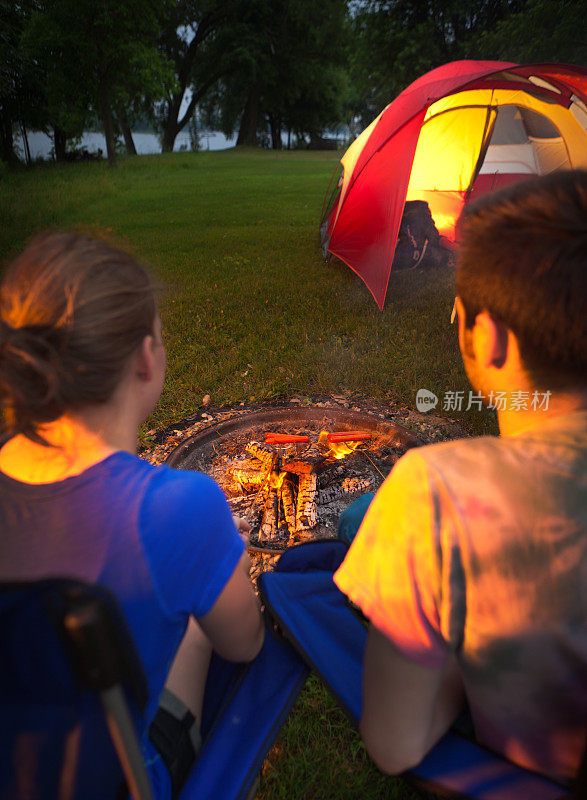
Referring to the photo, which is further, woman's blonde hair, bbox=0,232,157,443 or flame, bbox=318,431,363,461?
flame, bbox=318,431,363,461

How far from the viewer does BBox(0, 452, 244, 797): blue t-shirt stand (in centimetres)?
90

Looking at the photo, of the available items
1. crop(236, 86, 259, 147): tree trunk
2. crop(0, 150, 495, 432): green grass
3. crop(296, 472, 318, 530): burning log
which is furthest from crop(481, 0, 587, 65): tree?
crop(236, 86, 259, 147): tree trunk

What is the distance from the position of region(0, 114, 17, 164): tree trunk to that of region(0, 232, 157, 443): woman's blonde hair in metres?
23.4

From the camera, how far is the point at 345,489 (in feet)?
9.14

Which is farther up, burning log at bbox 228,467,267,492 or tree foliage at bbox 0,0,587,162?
tree foliage at bbox 0,0,587,162

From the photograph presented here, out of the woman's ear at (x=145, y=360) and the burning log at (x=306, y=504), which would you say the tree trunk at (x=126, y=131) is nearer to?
the burning log at (x=306, y=504)

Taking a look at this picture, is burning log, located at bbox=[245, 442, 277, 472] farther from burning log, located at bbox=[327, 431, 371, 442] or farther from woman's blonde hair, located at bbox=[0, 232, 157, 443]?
woman's blonde hair, located at bbox=[0, 232, 157, 443]

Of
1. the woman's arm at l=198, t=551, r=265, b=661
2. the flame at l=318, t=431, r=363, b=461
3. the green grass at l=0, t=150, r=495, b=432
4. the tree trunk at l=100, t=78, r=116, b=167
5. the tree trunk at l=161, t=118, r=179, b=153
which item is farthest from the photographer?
the tree trunk at l=161, t=118, r=179, b=153

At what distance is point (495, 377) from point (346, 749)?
1.52 metres

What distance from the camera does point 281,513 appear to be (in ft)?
8.68

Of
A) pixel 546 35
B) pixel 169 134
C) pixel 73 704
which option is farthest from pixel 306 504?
pixel 169 134

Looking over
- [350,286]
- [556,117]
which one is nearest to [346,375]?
[350,286]

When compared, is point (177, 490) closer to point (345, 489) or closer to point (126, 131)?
point (345, 489)

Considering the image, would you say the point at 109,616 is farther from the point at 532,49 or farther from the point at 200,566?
the point at 532,49
